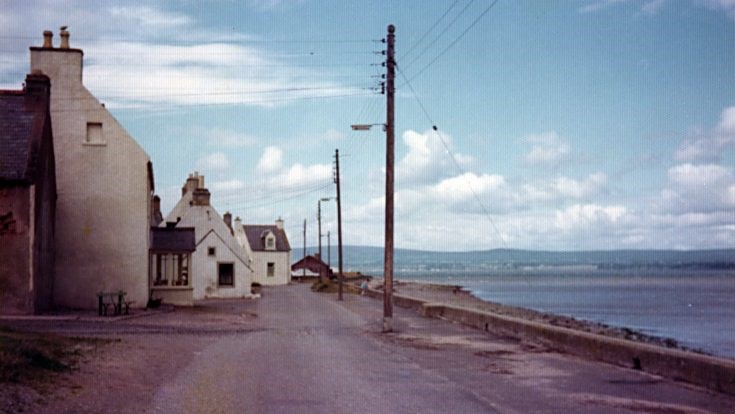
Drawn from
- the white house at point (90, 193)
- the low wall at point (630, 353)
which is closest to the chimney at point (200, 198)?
the white house at point (90, 193)

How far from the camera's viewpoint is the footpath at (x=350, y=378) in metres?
10.9

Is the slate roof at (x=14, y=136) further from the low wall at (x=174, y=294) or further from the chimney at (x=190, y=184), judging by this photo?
the chimney at (x=190, y=184)

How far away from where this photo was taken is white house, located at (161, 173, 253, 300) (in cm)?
5272

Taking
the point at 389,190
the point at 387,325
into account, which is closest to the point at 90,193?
the point at 389,190

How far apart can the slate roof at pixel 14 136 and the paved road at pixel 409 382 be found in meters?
8.93

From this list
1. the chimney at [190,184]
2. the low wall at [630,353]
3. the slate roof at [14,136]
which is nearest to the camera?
the low wall at [630,353]

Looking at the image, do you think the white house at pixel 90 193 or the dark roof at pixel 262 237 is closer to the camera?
the white house at pixel 90 193

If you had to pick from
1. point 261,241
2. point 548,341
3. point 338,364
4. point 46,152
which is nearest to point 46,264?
point 46,152

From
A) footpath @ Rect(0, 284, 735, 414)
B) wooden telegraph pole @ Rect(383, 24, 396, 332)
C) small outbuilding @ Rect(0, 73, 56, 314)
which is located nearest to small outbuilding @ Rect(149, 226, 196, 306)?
small outbuilding @ Rect(0, 73, 56, 314)

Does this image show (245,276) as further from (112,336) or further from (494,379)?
(494,379)

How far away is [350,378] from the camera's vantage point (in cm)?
1386

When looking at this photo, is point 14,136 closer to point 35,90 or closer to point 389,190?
point 35,90

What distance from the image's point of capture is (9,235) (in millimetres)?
24219

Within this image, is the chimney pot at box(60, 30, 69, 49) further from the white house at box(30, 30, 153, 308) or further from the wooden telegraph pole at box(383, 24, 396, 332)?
the wooden telegraph pole at box(383, 24, 396, 332)
